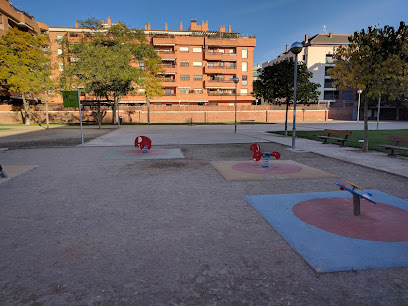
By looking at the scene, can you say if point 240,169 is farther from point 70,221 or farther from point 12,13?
point 12,13

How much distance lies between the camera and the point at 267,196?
5.96m

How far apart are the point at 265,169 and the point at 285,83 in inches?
457

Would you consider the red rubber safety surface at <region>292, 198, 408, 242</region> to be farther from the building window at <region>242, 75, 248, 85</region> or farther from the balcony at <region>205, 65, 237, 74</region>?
the building window at <region>242, 75, 248, 85</region>

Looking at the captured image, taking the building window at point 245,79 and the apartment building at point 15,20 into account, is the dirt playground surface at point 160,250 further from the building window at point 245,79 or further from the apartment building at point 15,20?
the building window at point 245,79

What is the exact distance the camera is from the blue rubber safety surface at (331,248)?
3244 millimetres

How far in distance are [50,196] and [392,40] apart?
12.8m

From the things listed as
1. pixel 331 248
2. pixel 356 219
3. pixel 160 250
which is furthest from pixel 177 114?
pixel 331 248

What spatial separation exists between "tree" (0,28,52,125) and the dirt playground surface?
27.9m

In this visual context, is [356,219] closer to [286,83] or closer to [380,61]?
[380,61]

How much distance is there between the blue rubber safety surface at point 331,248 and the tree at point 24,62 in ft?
105

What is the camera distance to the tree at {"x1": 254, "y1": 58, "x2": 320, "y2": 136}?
1820 centimetres

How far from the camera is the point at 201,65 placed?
5709cm

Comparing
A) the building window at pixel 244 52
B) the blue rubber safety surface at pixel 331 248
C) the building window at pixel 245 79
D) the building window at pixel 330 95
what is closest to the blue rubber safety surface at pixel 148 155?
the blue rubber safety surface at pixel 331 248

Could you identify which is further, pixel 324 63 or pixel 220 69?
pixel 324 63
